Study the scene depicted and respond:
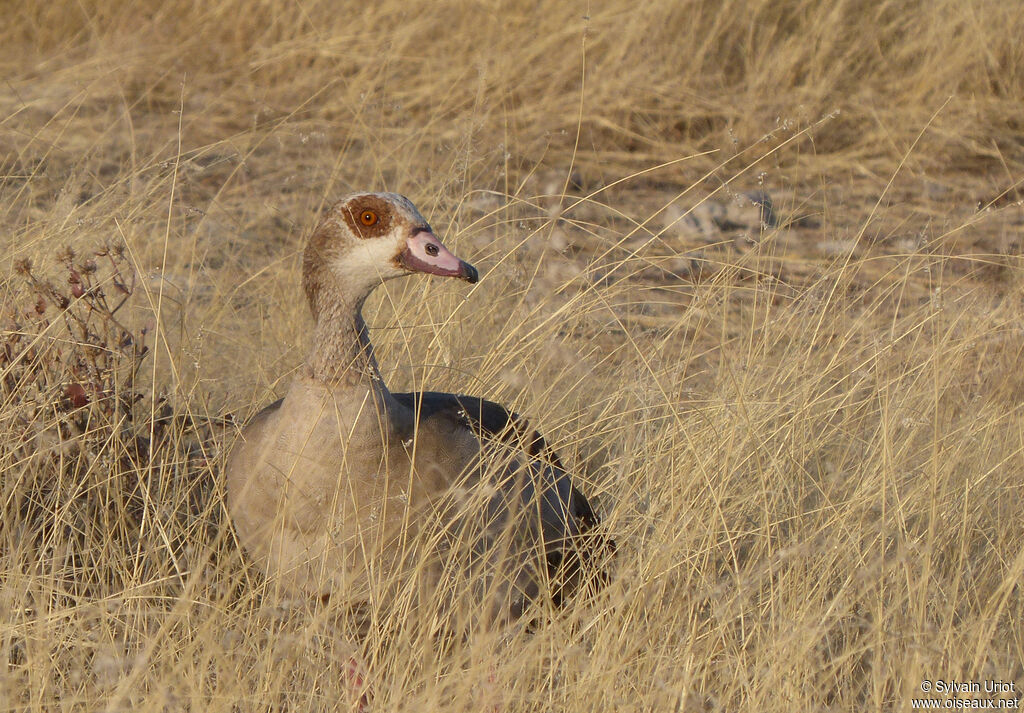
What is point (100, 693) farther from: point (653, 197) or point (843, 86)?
point (843, 86)

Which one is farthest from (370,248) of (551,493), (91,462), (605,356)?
(605,356)

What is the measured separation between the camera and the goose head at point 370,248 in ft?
10.1

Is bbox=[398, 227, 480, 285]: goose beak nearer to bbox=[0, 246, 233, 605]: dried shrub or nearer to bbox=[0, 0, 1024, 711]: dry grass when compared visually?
bbox=[0, 0, 1024, 711]: dry grass

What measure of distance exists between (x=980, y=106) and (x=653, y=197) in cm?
215

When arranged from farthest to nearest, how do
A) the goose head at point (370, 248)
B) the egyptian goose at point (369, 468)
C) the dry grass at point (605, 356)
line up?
1. the goose head at point (370, 248)
2. the egyptian goose at point (369, 468)
3. the dry grass at point (605, 356)

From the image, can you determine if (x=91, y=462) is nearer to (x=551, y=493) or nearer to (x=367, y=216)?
(x=367, y=216)

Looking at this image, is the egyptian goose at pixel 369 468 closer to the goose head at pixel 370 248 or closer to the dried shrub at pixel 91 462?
the goose head at pixel 370 248

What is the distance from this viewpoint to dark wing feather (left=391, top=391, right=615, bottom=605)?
123 inches

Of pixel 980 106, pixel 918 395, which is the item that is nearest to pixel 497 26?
pixel 980 106

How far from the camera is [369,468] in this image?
3.03 metres

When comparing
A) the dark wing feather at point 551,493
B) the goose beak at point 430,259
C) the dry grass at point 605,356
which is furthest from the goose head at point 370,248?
the dry grass at point 605,356

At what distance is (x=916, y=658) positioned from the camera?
240 centimetres

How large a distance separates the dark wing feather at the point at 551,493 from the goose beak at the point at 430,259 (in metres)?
0.30

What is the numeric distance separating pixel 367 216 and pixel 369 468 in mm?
608
